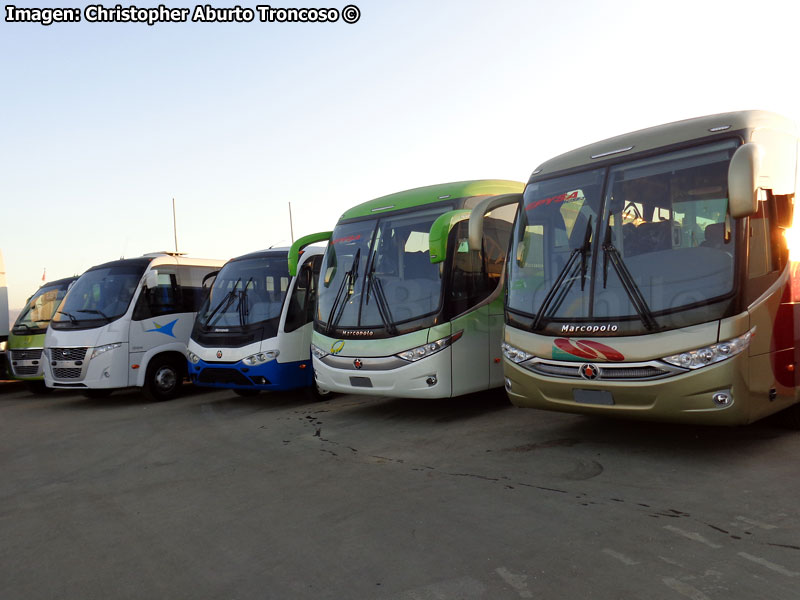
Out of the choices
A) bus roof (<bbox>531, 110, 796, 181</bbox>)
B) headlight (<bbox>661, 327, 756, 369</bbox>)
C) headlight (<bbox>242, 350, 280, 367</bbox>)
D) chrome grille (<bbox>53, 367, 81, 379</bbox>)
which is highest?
bus roof (<bbox>531, 110, 796, 181</bbox>)

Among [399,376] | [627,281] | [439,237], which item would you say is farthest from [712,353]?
[399,376]

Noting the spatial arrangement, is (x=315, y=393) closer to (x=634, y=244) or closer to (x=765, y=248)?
(x=634, y=244)

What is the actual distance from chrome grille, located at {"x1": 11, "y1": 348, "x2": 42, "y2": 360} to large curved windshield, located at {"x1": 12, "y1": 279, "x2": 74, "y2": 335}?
38 cm

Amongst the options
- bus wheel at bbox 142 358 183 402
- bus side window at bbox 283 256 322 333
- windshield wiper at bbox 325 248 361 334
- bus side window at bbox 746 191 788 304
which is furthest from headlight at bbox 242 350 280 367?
bus side window at bbox 746 191 788 304

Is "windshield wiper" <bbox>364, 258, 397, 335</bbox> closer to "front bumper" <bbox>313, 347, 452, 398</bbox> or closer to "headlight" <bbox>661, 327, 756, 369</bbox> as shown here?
"front bumper" <bbox>313, 347, 452, 398</bbox>

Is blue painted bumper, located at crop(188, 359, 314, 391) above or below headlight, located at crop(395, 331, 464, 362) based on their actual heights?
below

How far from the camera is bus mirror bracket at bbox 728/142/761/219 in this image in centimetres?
549

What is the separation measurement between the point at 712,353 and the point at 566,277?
1520 millimetres

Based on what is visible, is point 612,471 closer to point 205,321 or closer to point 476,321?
point 476,321

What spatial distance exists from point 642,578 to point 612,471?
227 centimetres

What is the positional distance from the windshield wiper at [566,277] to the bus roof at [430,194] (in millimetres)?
2529

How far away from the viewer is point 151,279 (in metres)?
12.6

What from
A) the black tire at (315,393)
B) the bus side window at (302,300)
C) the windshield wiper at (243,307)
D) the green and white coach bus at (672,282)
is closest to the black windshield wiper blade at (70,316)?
the windshield wiper at (243,307)

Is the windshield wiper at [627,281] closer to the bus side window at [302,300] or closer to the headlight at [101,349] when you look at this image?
the bus side window at [302,300]
